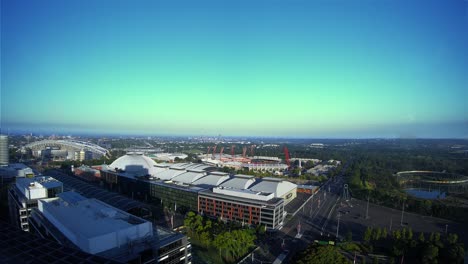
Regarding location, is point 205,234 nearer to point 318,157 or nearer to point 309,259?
point 309,259

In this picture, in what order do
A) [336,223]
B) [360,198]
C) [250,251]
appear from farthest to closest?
[360,198] → [336,223] → [250,251]

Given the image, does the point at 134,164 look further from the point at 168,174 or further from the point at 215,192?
the point at 215,192

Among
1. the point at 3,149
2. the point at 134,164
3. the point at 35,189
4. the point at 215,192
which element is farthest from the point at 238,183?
the point at 3,149

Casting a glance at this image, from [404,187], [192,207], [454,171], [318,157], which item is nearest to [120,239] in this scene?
[192,207]

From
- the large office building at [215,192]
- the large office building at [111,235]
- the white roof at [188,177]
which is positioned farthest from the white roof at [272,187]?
the large office building at [111,235]

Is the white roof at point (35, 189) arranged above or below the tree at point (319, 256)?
above

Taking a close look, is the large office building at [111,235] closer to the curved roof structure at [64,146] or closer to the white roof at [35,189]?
the white roof at [35,189]

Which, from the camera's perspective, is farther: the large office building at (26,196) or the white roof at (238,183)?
the white roof at (238,183)
